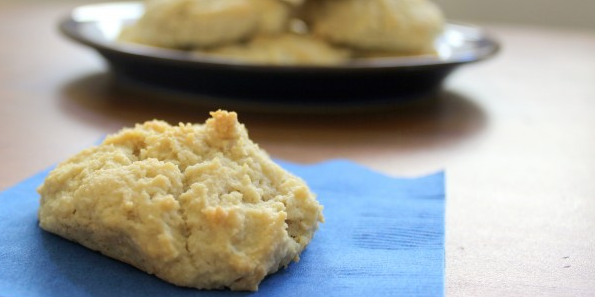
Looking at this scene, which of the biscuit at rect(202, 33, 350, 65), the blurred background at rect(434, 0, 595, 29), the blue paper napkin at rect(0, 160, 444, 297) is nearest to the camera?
the blue paper napkin at rect(0, 160, 444, 297)

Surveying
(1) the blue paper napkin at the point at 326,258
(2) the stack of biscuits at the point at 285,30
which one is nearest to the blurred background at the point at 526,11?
(2) the stack of biscuits at the point at 285,30

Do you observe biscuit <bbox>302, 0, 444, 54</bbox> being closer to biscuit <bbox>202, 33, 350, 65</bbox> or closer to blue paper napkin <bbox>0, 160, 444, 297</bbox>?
biscuit <bbox>202, 33, 350, 65</bbox>

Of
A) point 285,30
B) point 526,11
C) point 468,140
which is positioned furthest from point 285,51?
point 526,11

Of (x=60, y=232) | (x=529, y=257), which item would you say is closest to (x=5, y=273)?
(x=60, y=232)

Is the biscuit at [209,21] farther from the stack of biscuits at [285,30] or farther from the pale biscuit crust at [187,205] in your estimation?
the pale biscuit crust at [187,205]

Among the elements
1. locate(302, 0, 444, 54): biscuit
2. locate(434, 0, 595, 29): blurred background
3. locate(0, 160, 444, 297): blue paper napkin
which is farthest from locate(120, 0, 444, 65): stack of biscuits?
locate(434, 0, 595, 29): blurred background
